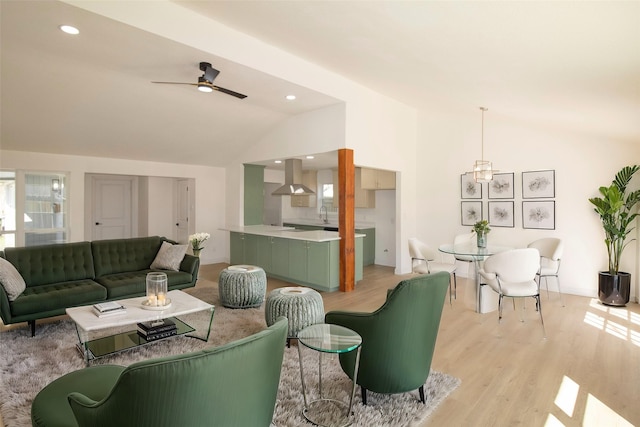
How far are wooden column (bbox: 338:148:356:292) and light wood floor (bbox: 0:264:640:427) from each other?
62 cm

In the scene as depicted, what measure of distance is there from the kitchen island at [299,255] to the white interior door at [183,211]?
5.87 ft

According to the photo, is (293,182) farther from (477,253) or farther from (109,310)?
(109,310)

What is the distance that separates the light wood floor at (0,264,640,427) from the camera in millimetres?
2342

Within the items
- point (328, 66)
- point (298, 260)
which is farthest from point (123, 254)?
point (328, 66)

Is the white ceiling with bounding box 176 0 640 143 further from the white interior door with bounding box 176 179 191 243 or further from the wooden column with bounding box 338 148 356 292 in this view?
the white interior door with bounding box 176 179 191 243

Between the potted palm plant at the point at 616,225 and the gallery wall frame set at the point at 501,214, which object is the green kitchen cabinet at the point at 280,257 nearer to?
the gallery wall frame set at the point at 501,214

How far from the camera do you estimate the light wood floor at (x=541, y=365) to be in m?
2.34

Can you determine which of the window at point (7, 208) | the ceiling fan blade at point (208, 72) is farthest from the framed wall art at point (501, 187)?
the window at point (7, 208)

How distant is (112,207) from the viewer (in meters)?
8.91

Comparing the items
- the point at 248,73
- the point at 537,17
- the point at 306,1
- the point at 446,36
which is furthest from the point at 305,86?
the point at 537,17

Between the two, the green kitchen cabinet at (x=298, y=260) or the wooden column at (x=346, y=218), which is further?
the green kitchen cabinet at (x=298, y=260)

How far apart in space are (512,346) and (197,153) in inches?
244

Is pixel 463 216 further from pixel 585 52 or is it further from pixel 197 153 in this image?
pixel 197 153

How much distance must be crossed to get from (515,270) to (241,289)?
318 centimetres
